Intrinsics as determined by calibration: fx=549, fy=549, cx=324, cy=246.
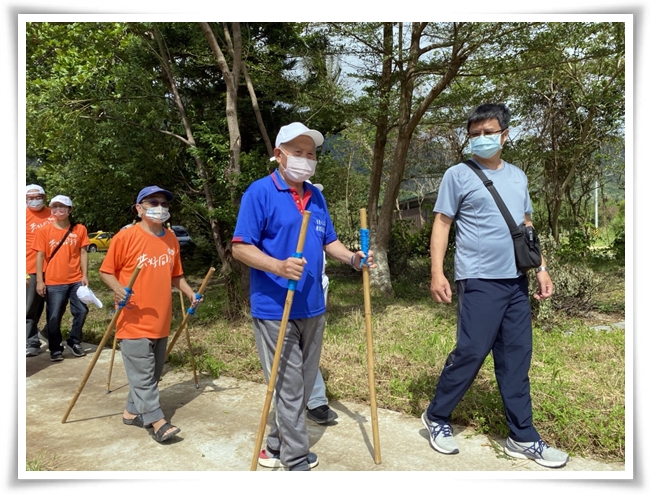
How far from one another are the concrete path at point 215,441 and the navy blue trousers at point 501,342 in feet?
1.05

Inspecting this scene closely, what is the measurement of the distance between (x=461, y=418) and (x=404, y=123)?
655 cm

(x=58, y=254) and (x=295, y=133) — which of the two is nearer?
(x=295, y=133)

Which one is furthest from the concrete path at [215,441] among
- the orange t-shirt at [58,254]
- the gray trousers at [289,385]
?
the orange t-shirt at [58,254]

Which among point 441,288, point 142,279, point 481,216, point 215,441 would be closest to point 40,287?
point 142,279

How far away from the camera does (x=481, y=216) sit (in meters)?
3.44

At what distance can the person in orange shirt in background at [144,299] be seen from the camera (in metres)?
3.94

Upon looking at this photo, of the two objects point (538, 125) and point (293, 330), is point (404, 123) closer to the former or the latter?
point (538, 125)

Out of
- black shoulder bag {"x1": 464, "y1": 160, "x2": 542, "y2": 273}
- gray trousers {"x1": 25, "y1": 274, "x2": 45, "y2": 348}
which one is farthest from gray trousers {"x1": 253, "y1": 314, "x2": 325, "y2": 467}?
gray trousers {"x1": 25, "y1": 274, "x2": 45, "y2": 348}

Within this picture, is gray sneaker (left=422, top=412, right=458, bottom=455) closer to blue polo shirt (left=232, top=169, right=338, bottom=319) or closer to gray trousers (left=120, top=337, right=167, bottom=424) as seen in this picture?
blue polo shirt (left=232, top=169, right=338, bottom=319)

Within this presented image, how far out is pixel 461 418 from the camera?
396 centimetres

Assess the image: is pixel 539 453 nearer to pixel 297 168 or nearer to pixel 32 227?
pixel 297 168

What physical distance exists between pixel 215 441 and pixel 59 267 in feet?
11.0
